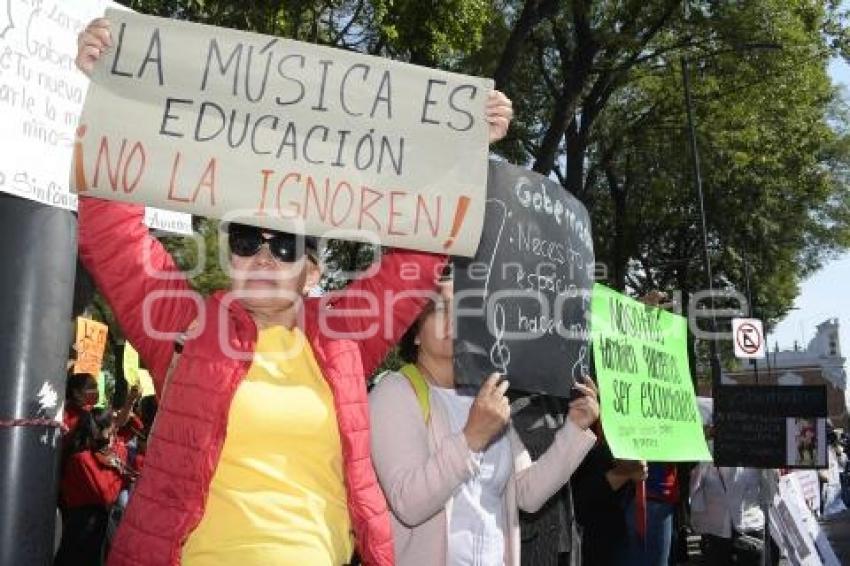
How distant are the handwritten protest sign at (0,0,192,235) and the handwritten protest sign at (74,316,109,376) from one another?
20.4 feet

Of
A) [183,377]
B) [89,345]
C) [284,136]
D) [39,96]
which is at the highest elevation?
[39,96]

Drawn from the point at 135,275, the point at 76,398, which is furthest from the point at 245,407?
the point at 76,398

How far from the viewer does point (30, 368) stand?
2.93 metres

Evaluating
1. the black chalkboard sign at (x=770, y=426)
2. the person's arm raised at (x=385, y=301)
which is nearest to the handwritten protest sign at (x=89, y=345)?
the black chalkboard sign at (x=770, y=426)

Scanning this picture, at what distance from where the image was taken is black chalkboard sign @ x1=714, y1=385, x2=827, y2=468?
709cm

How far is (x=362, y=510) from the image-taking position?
2.53 metres

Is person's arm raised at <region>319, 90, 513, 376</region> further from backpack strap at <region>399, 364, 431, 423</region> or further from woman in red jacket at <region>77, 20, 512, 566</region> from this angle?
backpack strap at <region>399, 364, 431, 423</region>

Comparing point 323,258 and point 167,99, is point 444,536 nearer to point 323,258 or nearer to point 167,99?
point 323,258

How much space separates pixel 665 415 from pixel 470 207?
219cm

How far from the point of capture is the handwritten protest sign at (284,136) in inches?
105

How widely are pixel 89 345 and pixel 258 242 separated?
280 inches

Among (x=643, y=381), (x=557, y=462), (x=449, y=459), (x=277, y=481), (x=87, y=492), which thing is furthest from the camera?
→ (x=87, y=492)

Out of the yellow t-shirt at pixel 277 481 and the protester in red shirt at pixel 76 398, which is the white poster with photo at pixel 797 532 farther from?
the yellow t-shirt at pixel 277 481

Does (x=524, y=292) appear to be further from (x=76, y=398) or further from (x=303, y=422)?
(x=76, y=398)
